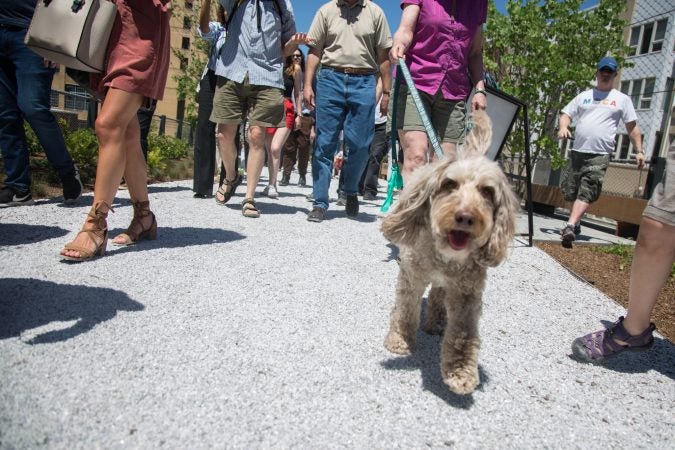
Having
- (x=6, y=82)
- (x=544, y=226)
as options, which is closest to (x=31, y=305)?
(x=6, y=82)

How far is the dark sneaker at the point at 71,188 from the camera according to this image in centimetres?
451

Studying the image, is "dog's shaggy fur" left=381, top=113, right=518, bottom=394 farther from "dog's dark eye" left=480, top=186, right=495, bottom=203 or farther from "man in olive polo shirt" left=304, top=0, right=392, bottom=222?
"man in olive polo shirt" left=304, top=0, right=392, bottom=222

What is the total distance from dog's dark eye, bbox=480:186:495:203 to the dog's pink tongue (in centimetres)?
26

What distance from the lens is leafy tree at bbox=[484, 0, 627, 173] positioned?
1003cm

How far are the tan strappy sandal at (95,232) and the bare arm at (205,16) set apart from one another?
267 centimetres

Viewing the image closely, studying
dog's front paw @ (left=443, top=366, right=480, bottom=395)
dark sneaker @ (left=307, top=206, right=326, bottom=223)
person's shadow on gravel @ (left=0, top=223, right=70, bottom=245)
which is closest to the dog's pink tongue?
dog's front paw @ (left=443, top=366, right=480, bottom=395)

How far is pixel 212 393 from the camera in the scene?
170cm

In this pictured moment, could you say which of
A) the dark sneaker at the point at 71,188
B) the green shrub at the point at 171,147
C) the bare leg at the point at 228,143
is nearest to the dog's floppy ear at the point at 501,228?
the bare leg at the point at 228,143

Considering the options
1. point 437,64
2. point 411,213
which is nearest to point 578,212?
point 437,64

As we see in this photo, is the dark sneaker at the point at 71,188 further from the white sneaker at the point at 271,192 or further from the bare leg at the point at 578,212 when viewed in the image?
the bare leg at the point at 578,212

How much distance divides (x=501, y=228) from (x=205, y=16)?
4.22m

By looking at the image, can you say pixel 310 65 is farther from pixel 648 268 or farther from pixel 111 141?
pixel 648 268

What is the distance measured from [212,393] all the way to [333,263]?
2.07m

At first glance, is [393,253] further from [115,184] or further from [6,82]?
[6,82]
